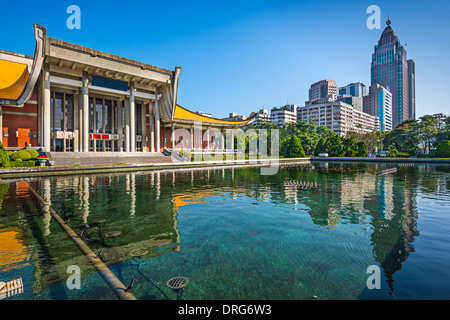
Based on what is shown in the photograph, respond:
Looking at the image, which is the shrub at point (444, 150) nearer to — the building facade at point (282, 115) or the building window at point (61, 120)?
the building window at point (61, 120)

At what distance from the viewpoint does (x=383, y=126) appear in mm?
153500

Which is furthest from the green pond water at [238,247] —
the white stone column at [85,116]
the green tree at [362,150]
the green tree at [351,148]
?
the green tree at [362,150]

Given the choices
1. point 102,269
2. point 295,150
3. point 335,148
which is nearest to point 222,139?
point 295,150

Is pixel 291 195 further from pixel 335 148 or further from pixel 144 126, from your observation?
pixel 335 148

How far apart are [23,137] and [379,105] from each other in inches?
7075

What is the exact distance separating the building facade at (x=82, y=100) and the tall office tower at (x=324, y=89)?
541ft

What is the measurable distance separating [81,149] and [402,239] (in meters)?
31.7

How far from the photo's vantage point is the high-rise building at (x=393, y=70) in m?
170

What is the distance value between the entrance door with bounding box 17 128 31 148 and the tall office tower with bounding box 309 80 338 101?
18292 centimetres

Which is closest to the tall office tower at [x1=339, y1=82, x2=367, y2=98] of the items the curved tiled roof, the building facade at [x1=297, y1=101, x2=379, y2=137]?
the building facade at [x1=297, y1=101, x2=379, y2=137]

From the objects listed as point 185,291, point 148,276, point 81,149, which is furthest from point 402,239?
point 81,149

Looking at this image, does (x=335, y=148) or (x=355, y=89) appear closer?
(x=335, y=148)

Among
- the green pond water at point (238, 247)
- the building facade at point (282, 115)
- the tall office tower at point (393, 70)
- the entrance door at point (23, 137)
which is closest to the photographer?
the green pond water at point (238, 247)

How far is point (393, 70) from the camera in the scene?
17588 cm
